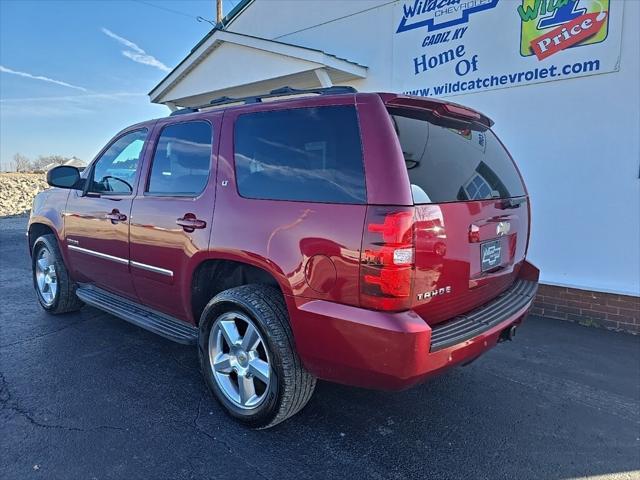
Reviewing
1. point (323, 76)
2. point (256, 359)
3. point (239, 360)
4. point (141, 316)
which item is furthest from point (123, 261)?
point (323, 76)

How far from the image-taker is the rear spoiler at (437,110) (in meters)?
2.35

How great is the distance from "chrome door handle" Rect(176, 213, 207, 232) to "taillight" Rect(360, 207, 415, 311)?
1.26 metres

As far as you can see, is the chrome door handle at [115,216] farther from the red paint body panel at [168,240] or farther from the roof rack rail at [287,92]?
the roof rack rail at [287,92]

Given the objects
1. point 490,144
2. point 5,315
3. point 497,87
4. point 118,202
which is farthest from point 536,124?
point 5,315

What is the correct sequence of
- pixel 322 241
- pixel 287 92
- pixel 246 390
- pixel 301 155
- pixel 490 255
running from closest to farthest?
pixel 322 241 → pixel 301 155 → pixel 490 255 → pixel 246 390 → pixel 287 92

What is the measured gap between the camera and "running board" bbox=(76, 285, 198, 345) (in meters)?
3.14

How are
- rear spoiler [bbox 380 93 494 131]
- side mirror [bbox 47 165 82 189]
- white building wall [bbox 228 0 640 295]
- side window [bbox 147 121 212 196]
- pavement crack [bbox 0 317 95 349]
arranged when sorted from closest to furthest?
rear spoiler [bbox 380 93 494 131] → side window [bbox 147 121 212 196] → pavement crack [bbox 0 317 95 349] → side mirror [bbox 47 165 82 189] → white building wall [bbox 228 0 640 295]

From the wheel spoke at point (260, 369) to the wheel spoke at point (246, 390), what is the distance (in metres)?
0.09

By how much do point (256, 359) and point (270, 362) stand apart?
216mm

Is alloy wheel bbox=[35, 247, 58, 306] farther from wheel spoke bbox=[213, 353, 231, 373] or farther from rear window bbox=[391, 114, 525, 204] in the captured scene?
rear window bbox=[391, 114, 525, 204]

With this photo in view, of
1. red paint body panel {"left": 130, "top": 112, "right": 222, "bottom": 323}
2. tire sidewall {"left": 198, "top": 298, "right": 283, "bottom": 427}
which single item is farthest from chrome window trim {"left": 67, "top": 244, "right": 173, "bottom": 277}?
tire sidewall {"left": 198, "top": 298, "right": 283, "bottom": 427}

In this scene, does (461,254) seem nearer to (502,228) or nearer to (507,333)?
(502,228)

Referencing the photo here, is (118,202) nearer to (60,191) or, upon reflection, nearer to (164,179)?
(164,179)

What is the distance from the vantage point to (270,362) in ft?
8.23
